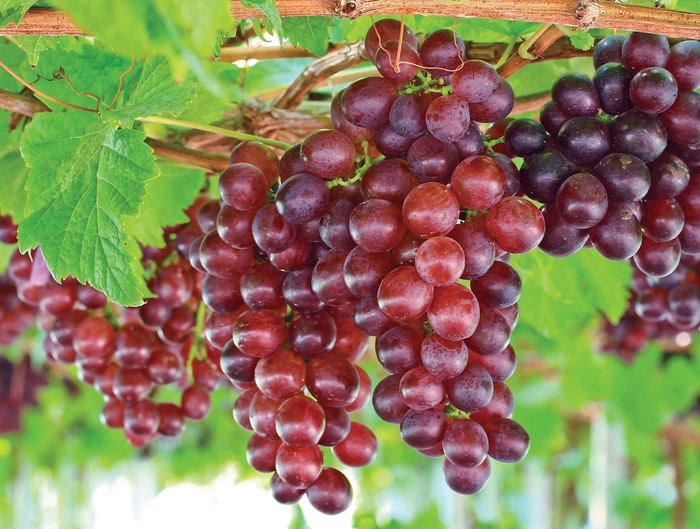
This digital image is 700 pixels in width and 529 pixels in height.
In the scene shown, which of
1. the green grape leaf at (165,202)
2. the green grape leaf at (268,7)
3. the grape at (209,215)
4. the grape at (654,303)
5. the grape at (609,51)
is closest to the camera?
the green grape leaf at (268,7)

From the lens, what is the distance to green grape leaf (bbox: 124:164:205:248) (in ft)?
2.92

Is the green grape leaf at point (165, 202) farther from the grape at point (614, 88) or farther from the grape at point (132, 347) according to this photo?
the grape at point (614, 88)

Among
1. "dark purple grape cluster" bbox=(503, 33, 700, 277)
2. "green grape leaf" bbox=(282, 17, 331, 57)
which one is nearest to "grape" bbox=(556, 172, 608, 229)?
"dark purple grape cluster" bbox=(503, 33, 700, 277)

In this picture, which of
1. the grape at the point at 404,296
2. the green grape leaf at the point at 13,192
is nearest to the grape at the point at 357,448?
the grape at the point at 404,296

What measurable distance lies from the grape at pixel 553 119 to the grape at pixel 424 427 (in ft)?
0.88

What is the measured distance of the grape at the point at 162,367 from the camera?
3.04 feet

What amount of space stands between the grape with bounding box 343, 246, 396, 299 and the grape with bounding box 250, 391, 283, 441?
0.16m

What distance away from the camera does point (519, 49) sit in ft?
2.20

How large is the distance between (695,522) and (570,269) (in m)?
1.97

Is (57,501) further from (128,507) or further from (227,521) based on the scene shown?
(227,521)

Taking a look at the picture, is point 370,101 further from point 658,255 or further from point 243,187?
point 658,255

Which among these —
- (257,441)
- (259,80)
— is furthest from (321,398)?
(259,80)

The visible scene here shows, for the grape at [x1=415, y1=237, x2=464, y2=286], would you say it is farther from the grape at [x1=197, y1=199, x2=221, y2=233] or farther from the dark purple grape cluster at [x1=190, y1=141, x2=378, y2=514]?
the grape at [x1=197, y1=199, x2=221, y2=233]

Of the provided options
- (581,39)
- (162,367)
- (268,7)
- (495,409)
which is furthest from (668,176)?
(162,367)
